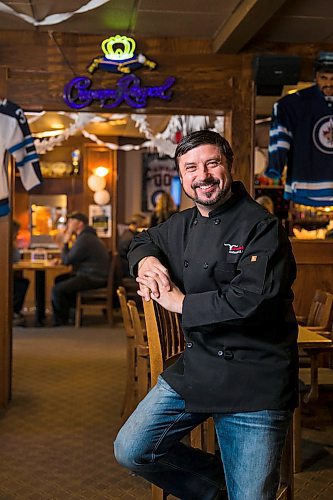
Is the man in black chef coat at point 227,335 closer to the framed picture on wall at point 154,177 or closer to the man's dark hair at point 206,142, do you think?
the man's dark hair at point 206,142

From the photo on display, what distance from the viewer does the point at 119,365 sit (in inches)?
261

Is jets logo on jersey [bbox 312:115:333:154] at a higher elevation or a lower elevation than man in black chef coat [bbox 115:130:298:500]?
higher

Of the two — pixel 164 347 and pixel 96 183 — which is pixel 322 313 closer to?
pixel 164 347

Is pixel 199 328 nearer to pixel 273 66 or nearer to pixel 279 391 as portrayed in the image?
pixel 279 391

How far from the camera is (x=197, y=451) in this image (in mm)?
2555

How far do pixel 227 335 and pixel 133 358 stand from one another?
2503mm

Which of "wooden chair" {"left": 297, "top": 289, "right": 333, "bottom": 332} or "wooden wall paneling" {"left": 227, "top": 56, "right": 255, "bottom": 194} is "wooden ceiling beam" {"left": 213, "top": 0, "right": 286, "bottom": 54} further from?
"wooden chair" {"left": 297, "top": 289, "right": 333, "bottom": 332}

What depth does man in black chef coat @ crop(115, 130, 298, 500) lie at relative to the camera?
214cm

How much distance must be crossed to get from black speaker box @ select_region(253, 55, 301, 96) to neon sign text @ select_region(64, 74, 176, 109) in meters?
0.62

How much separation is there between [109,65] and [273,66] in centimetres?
119

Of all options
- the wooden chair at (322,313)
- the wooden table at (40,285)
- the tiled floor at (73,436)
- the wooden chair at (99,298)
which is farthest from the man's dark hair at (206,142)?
the wooden table at (40,285)

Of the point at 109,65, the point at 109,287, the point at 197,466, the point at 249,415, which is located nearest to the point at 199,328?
the point at 249,415

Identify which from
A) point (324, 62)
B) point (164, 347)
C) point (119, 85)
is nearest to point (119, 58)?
point (119, 85)

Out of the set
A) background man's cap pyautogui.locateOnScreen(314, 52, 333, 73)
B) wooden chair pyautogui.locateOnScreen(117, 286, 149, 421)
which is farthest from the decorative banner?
wooden chair pyautogui.locateOnScreen(117, 286, 149, 421)
